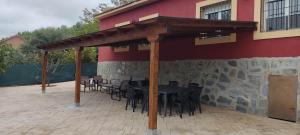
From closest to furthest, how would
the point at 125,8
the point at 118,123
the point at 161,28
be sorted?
the point at 161,28 → the point at 118,123 → the point at 125,8

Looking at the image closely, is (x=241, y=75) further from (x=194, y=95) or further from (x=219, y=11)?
(x=219, y=11)

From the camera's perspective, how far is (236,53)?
956cm

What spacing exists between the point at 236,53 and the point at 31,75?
15.6m

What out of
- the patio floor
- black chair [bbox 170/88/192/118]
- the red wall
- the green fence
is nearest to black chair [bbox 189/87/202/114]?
black chair [bbox 170/88/192/118]

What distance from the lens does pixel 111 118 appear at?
8.45 meters

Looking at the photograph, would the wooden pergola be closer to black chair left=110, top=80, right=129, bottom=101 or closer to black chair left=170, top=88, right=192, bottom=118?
black chair left=170, top=88, right=192, bottom=118

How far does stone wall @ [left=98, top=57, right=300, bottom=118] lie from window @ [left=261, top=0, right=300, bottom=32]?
926 millimetres

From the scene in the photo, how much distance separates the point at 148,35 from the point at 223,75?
13.0 ft

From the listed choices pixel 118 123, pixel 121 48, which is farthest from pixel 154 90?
pixel 121 48

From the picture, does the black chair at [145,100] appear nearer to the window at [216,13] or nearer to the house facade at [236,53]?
the house facade at [236,53]

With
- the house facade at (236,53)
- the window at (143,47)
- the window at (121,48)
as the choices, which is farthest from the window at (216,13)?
the window at (121,48)

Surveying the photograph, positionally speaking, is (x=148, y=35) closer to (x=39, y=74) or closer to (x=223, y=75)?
(x=223, y=75)

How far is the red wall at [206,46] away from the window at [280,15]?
396 millimetres

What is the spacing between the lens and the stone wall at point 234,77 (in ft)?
28.1
